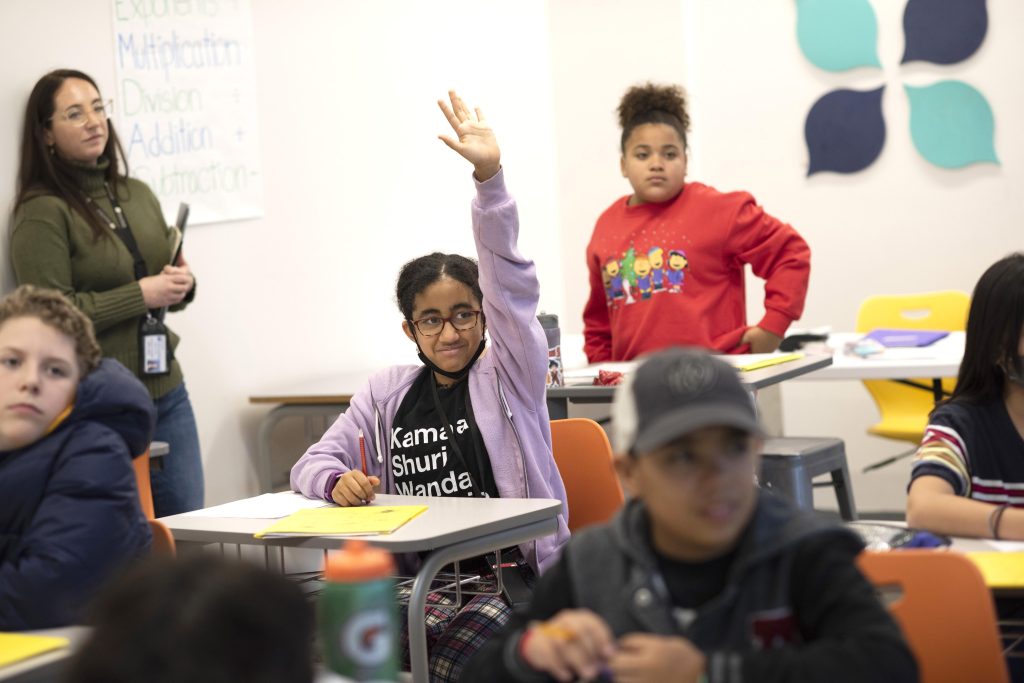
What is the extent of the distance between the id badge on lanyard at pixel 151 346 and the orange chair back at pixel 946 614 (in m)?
2.73

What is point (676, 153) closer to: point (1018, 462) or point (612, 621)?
point (1018, 462)

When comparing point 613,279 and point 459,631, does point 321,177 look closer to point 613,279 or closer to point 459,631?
point 613,279

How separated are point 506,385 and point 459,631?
0.54 meters

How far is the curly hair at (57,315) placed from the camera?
2.07 m

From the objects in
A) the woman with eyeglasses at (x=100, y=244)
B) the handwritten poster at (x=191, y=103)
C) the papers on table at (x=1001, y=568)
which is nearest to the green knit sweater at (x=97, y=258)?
the woman with eyeglasses at (x=100, y=244)

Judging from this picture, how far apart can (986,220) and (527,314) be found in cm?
396

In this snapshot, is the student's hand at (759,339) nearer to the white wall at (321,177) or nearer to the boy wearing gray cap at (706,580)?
the white wall at (321,177)

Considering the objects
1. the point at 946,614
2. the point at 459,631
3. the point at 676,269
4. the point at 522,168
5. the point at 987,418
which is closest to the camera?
the point at 946,614

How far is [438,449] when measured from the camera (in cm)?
279

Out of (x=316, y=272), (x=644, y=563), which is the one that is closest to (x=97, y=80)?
(x=316, y=272)

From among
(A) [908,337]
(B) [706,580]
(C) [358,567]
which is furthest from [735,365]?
(C) [358,567]

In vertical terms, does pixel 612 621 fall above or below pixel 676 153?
below

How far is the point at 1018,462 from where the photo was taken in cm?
227

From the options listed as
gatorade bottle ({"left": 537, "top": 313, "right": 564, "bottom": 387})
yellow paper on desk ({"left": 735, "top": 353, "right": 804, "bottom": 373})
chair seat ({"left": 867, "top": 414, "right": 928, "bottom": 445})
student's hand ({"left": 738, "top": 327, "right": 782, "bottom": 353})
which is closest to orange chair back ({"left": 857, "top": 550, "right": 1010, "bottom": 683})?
yellow paper on desk ({"left": 735, "top": 353, "right": 804, "bottom": 373})
